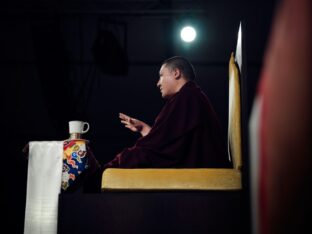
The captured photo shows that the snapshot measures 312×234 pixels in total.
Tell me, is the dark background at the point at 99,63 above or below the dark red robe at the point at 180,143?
above

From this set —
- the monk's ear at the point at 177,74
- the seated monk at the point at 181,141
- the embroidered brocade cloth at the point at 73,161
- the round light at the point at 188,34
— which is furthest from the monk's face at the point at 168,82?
the round light at the point at 188,34

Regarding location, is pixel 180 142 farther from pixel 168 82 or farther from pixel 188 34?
pixel 188 34

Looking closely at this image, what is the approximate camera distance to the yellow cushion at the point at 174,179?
206cm

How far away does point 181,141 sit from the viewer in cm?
229

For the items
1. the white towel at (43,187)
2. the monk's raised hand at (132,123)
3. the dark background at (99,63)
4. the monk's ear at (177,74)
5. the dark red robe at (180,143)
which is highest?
the dark background at (99,63)

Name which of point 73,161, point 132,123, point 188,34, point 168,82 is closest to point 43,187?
point 73,161

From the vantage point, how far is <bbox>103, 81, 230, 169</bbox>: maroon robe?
225 centimetres

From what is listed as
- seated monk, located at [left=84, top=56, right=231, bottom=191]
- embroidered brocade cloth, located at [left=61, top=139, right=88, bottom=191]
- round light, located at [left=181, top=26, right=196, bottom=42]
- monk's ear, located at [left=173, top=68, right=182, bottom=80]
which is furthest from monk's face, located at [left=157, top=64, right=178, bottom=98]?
round light, located at [left=181, top=26, right=196, bottom=42]

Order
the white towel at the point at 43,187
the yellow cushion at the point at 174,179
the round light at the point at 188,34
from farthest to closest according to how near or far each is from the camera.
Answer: the round light at the point at 188,34
the white towel at the point at 43,187
the yellow cushion at the point at 174,179

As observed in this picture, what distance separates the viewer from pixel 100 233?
81.4 inches

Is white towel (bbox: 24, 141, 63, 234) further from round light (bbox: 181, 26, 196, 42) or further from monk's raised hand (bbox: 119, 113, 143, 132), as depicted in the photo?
round light (bbox: 181, 26, 196, 42)

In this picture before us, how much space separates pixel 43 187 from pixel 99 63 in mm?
2311

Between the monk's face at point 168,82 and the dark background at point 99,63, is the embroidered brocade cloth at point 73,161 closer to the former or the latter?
the monk's face at point 168,82

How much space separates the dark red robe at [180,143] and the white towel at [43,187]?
203mm
